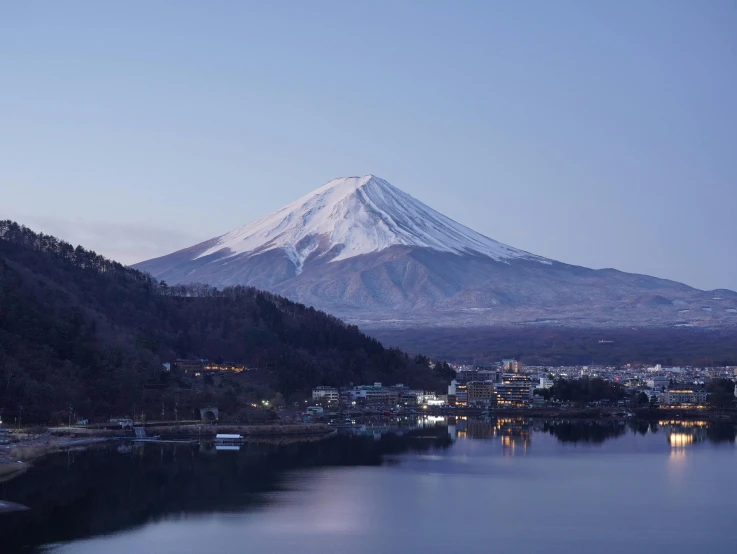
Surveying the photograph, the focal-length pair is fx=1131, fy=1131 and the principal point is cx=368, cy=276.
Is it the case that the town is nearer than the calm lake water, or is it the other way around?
the calm lake water

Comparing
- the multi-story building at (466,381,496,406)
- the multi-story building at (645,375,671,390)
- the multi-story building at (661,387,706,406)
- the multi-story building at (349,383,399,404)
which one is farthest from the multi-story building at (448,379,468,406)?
the multi-story building at (645,375,671,390)

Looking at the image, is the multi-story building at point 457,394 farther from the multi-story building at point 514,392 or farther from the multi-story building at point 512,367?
the multi-story building at point 512,367

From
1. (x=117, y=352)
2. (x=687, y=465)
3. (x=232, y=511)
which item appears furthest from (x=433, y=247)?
(x=232, y=511)

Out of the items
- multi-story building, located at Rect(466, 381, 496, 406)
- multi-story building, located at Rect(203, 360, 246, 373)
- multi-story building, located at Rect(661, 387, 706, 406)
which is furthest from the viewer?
multi-story building, located at Rect(466, 381, 496, 406)

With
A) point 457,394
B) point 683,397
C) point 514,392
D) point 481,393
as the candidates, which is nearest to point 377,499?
point 457,394

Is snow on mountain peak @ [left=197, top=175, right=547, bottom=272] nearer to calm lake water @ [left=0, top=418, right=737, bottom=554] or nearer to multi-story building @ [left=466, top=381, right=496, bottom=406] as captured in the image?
multi-story building @ [left=466, top=381, right=496, bottom=406]

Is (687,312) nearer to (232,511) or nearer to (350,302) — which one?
(350,302)
